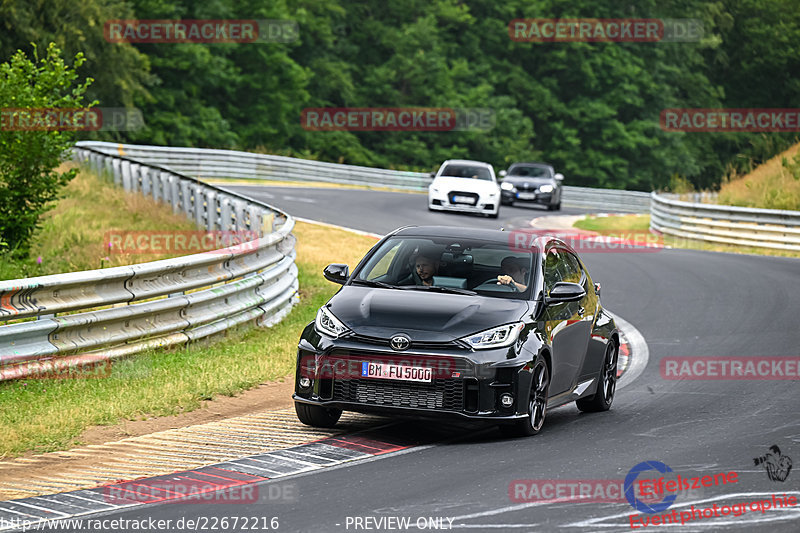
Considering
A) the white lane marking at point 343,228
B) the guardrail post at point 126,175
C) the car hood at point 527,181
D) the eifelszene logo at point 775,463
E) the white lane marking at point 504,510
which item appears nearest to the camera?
the white lane marking at point 504,510

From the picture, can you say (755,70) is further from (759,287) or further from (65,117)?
(65,117)

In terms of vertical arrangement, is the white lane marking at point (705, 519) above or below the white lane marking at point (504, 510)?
above

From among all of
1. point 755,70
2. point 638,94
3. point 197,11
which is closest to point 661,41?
point 638,94

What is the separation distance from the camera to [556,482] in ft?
24.5

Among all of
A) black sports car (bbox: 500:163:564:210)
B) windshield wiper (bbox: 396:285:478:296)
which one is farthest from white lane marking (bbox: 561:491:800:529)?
black sports car (bbox: 500:163:564:210)

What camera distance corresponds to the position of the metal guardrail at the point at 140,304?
10.0 m

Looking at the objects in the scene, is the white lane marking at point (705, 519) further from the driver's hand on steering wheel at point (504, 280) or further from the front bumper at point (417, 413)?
the driver's hand on steering wheel at point (504, 280)

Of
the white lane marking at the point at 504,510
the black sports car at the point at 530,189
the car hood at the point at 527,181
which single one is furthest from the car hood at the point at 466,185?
the white lane marking at the point at 504,510

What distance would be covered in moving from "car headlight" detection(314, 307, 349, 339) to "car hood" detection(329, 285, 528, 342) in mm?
41

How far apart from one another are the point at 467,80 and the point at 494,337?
2525 inches

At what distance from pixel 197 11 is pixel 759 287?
42.0 m

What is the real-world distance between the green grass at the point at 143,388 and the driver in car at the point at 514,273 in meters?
2.69

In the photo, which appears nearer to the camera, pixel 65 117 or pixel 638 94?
pixel 65 117

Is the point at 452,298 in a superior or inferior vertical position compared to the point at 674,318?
superior
